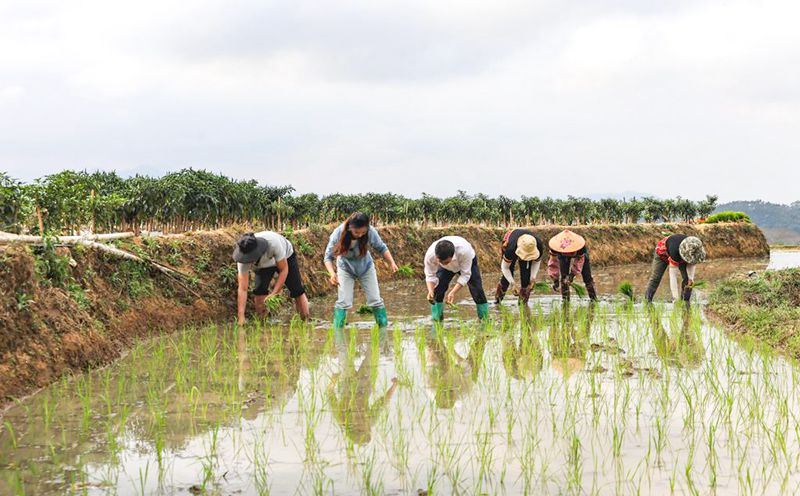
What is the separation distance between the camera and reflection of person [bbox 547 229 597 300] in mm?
11055

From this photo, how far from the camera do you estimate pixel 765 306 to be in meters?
10.3

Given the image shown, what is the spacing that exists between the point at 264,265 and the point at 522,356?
3.77 metres

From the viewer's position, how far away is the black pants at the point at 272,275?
9258mm

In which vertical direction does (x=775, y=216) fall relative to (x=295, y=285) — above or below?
above

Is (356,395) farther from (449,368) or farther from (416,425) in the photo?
(449,368)

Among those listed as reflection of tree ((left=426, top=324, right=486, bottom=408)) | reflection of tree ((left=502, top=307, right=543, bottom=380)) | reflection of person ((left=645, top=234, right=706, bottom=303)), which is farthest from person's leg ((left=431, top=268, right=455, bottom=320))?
reflection of person ((left=645, top=234, right=706, bottom=303))

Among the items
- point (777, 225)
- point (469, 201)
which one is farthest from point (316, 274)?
point (777, 225)

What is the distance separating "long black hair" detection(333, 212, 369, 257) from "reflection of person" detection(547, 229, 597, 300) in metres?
3.88

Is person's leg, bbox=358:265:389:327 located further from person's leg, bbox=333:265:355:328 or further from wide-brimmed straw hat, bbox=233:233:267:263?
wide-brimmed straw hat, bbox=233:233:267:263

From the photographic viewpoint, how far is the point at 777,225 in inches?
4429

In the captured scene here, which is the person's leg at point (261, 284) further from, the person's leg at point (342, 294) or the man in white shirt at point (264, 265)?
the person's leg at point (342, 294)

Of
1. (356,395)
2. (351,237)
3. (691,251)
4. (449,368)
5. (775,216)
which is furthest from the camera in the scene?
(775,216)

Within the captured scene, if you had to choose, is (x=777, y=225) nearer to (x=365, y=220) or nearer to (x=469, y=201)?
(x=469, y=201)

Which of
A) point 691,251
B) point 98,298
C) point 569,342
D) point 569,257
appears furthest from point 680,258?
point 98,298
